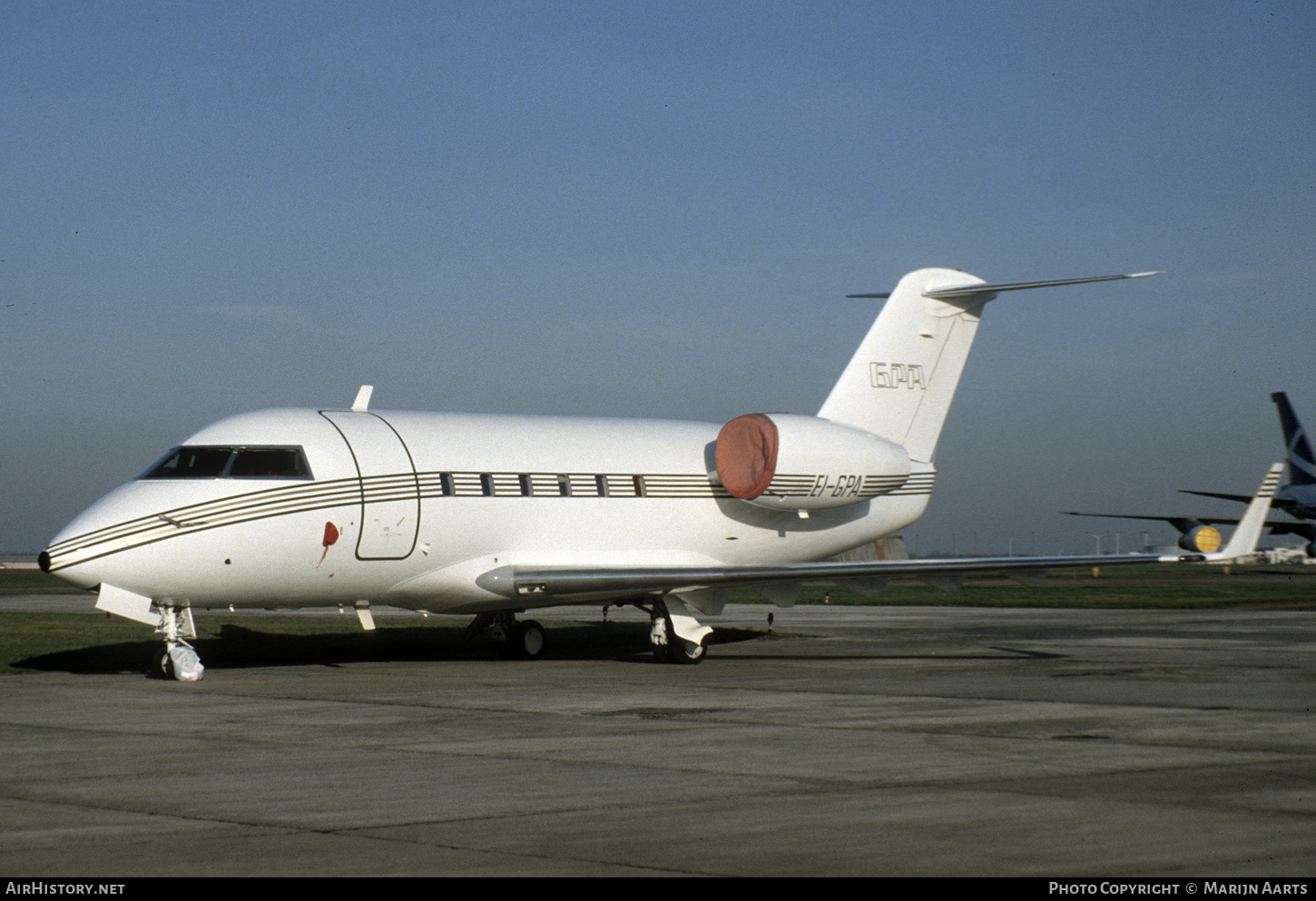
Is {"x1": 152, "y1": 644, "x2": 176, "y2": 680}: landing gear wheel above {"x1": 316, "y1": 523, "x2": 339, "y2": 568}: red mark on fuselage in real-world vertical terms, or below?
below

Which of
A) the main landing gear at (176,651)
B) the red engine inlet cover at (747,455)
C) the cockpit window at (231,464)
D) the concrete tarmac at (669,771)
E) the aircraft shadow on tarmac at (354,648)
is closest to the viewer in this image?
the concrete tarmac at (669,771)

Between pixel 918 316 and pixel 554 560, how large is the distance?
8.35 meters

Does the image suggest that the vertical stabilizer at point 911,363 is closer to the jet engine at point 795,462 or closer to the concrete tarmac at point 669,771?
the jet engine at point 795,462

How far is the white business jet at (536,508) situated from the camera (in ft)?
57.9

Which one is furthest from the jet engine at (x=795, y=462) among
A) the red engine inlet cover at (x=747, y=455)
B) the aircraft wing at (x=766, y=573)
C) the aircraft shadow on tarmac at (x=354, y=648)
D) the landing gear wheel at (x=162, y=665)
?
the landing gear wheel at (x=162, y=665)

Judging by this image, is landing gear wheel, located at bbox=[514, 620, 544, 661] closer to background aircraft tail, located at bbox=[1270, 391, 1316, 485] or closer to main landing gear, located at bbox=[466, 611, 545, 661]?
main landing gear, located at bbox=[466, 611, 545, 661]

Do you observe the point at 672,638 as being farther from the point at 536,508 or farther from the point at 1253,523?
the point at 1253,523

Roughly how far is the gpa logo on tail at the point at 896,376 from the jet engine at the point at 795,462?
4.59 feet

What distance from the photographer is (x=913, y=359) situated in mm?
25000

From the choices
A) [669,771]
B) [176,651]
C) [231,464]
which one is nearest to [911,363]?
[231,464]

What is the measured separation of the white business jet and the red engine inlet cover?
0.03 metres

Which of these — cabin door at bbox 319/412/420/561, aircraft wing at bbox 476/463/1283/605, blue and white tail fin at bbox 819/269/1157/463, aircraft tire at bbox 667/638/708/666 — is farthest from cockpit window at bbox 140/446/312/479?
blue and white tail fin at bbox 819/269/1157/463

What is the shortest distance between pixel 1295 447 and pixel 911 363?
4939cm

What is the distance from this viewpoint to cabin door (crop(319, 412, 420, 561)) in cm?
1903
